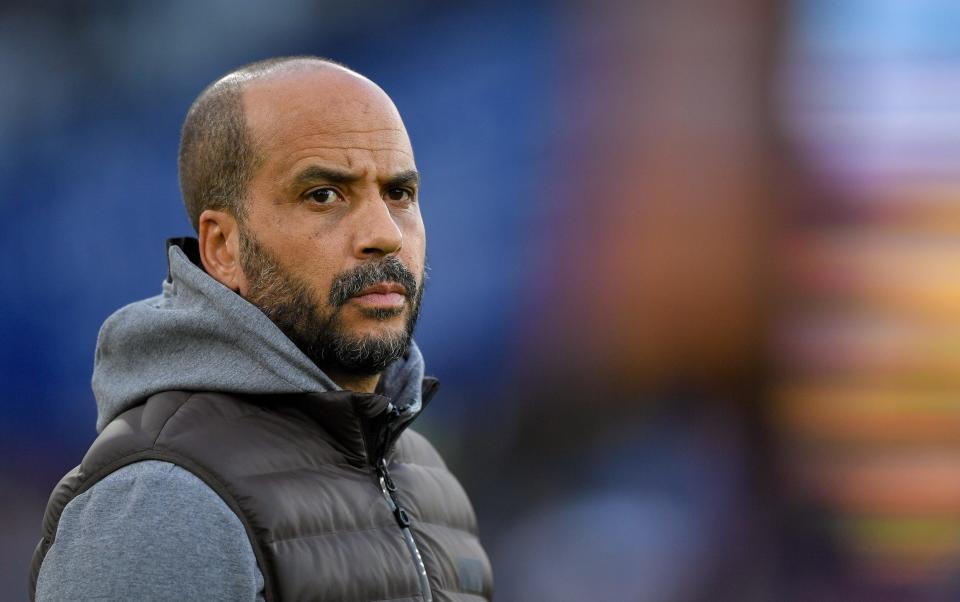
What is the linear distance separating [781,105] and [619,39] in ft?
2.37

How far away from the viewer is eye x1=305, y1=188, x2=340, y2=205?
1901 mm

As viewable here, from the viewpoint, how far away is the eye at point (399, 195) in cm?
200

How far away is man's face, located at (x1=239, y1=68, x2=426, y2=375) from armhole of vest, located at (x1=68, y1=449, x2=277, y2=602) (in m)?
0.31

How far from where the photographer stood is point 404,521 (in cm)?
190

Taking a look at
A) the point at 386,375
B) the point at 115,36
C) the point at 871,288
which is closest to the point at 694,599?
the point at 871,288

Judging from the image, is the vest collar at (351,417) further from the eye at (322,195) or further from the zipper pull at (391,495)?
the eye at (322,195)

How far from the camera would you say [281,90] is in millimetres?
1946

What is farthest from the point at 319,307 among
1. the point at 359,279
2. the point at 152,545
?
the point at 152,545

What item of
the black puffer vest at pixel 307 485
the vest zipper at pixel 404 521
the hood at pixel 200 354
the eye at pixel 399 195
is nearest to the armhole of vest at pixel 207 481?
the black puffer vest at pixel 307 485

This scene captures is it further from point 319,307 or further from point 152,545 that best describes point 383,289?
point 152,545

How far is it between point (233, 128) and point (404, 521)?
65cm

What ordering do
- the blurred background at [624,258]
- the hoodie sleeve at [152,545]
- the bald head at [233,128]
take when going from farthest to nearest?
the blurred background at [624,258]
the bald head at [233,128]
the hoodie sleeve at [152,545]

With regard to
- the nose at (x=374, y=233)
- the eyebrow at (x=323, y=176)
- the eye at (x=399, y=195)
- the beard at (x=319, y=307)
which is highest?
the eye at (x=399, y=195)

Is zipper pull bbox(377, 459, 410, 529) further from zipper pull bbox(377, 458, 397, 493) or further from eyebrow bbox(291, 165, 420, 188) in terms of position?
eyebrow bbox(291, 165, 420, 188)
